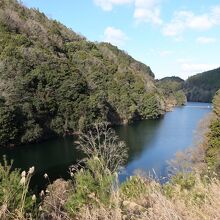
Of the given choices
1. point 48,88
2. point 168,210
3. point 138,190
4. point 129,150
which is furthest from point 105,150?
point 48,88

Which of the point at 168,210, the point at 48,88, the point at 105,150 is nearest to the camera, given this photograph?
the point at 168,210

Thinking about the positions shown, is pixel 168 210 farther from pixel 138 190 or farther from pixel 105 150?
pixel 105 150

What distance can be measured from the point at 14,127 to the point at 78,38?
225 feet

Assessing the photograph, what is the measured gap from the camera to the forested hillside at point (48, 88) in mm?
50781

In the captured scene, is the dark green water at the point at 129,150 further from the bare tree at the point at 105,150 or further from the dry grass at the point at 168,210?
the dry grass at the point at 168,210

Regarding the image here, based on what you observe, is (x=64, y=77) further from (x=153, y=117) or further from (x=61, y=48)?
(x=153, y=117)

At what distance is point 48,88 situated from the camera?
5934cm

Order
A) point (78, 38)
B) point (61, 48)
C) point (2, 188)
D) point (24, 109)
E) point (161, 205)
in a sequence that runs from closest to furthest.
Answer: point (161, 205)
point (2, 188)
point (24, 109)
point (61, 48)
point (78, 38)

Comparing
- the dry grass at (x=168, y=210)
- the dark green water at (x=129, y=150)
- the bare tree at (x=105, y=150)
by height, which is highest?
the dry grass at (x=168, y=210)

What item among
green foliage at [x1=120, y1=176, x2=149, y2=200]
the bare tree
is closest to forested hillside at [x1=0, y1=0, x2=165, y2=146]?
the bare tree

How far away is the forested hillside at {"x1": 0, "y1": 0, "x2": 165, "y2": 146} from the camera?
5078cm

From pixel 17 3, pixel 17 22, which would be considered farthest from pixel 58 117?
Result: pixel 17 3

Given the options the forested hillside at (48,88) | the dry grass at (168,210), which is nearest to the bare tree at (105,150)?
the dry grass at (168,210)

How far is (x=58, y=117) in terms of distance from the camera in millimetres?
58656
